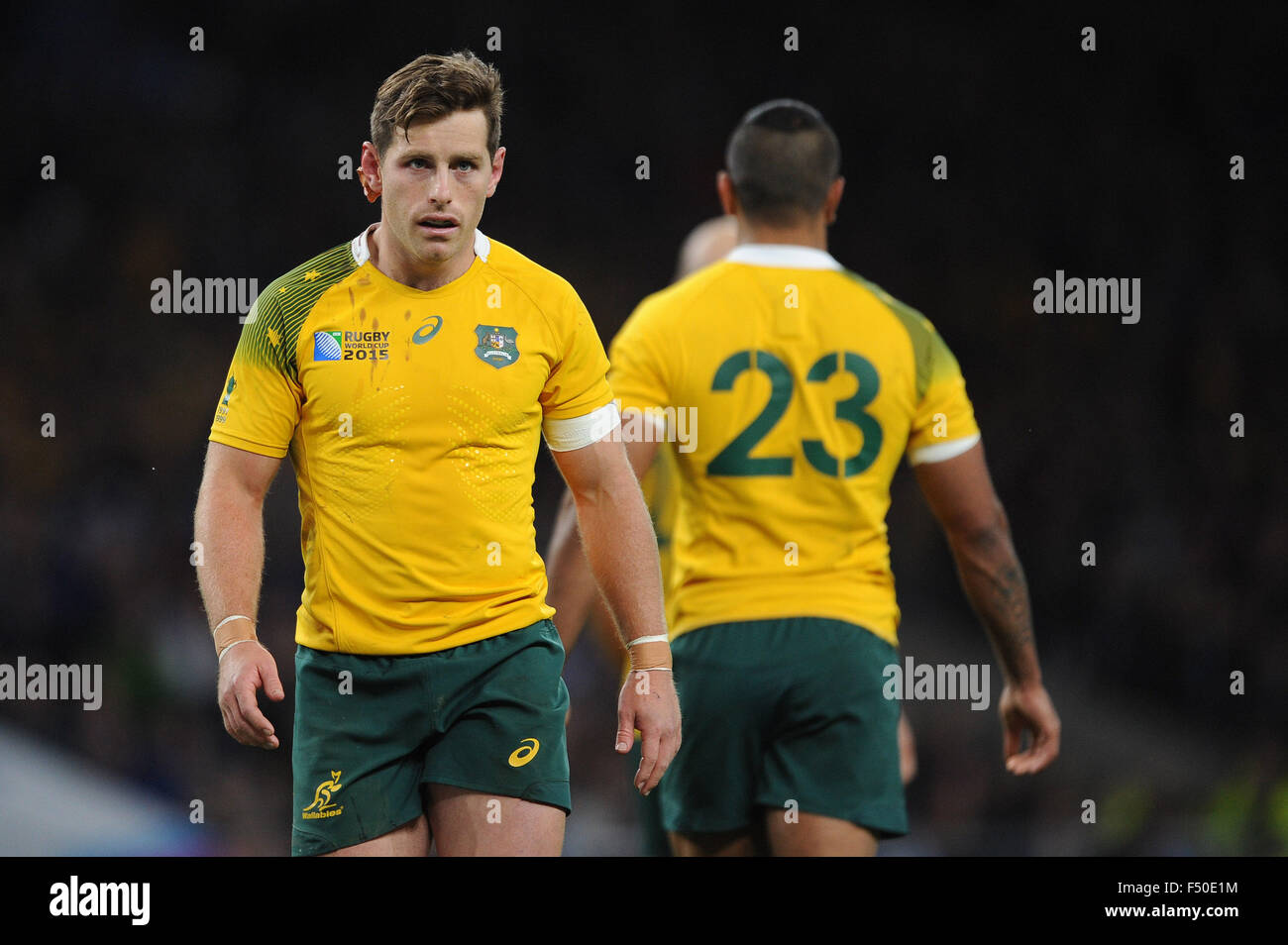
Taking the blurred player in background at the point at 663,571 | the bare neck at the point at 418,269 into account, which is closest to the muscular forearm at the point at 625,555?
the blurred player in background at the point at 663,571

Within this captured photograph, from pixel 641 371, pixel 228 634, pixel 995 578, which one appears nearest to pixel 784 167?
pixel 641 371

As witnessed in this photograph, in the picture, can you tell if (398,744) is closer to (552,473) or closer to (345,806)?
(345,806)

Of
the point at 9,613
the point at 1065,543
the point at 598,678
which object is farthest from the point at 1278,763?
the point at 9,613

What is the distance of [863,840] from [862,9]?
6.10 m

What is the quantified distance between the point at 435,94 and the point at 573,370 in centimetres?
61

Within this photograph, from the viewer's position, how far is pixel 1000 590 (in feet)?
14.3

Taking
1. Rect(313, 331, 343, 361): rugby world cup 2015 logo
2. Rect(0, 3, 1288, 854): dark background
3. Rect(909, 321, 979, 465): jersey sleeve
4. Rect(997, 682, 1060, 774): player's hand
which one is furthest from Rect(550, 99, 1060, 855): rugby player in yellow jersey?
Rect(0, 3, 1288, 854): dark background

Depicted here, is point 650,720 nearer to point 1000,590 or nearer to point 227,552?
point 227,552

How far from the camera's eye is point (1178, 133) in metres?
9.20

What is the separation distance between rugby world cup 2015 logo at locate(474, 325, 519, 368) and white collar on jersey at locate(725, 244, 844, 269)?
1.16 m

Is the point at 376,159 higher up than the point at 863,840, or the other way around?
the point at 376,159

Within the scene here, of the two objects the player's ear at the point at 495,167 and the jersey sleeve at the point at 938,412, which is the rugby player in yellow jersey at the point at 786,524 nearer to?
the jersey sleeve at the point at 938,412

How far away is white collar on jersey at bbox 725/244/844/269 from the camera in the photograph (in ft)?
14.0

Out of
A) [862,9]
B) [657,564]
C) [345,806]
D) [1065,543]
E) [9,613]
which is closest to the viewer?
[345,806]
